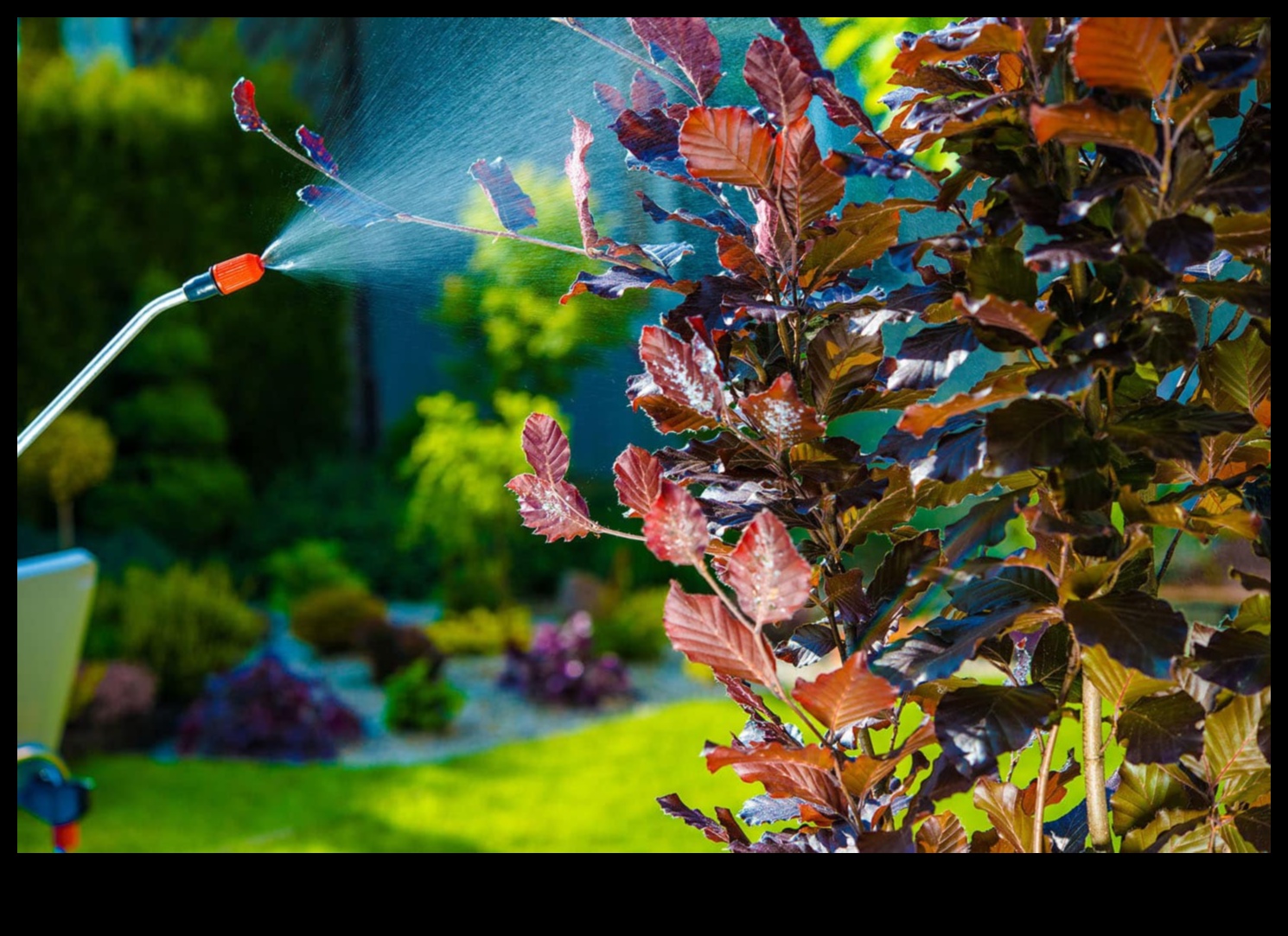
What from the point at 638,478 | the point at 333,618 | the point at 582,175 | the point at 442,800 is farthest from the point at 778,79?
the point at 333,618

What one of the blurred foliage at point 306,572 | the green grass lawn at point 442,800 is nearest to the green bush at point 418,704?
the green grass lawn at point 442,800

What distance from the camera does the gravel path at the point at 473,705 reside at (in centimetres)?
418

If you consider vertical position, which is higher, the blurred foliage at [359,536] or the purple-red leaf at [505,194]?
the blurred foliage at [359,536]

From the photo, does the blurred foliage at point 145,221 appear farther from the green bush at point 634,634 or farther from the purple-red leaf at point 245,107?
the purple-red leaf at point 245,107

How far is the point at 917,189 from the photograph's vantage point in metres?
1.38

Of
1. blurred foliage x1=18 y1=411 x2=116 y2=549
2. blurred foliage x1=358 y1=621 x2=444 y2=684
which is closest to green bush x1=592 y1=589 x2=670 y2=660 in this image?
blurred foliage x1=358 y1=621 x2=444 y2=684

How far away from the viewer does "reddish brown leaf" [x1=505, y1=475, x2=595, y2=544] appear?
89cm

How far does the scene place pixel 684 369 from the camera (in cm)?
76

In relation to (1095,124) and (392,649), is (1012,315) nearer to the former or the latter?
(1095,124)

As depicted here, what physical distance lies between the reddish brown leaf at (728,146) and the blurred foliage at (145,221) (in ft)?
15.8

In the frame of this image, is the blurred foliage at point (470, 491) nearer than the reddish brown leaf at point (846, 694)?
No

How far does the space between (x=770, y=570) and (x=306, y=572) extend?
199 inches
